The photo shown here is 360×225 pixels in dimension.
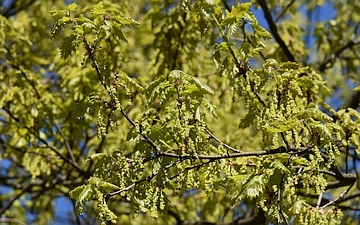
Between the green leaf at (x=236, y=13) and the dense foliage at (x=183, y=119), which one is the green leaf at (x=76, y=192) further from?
the green leaf at (x=236, y=13)

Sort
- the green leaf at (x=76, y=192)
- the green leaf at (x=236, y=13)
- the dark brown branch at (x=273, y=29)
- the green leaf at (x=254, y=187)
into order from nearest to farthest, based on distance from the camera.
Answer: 1. the green leaf at (x=254, y=187)
2. the green leaf at (x=76, y=192)
3. the green leaf at (x=236, y=13)
4. the dark brown branch at (x=273, y=29)

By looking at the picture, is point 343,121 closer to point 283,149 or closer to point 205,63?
point 283,149

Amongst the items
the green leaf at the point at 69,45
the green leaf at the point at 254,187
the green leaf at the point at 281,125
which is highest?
the green leaf at the point at 69,45

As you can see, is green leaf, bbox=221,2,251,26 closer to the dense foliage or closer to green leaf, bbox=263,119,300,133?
the dense foliage

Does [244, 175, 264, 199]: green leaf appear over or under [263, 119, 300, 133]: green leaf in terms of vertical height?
under

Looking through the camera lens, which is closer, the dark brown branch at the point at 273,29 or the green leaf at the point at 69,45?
the green leaf at the point at 69,45

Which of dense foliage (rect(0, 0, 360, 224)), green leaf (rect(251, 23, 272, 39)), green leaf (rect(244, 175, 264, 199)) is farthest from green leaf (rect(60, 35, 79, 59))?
green leaf (rect(244, 175, 264, 199))

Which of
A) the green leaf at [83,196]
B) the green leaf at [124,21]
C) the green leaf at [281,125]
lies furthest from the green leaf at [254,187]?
the green leaf at [124,21]

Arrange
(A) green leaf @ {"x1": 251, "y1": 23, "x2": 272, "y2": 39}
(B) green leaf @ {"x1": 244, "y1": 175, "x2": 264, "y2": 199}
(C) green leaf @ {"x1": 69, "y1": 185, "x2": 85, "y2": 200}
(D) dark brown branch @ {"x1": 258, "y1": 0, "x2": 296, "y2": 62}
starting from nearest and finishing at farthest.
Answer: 1. (B) green leaf @ {"x1": 244, "y1": 175, "x2": 264, "y2": 199}
2. (C) green leaf @ {"x1": 69, "y1": 185, "x2": 85, "y2": 200}
3. (A) green leaf @ {"x1": 251, "y1": 23, "x2": 272, "y2": 39}
4. (D) dark brown branch @ {"x1": 258, "y1": 0, "x2": 296, "y2": 62}

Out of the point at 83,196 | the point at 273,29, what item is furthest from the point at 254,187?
the point at 273,29

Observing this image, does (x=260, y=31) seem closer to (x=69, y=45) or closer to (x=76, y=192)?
(x=69, y=45)

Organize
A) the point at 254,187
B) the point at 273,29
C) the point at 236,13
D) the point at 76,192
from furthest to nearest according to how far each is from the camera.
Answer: the point at 273,29 < the point at 236,13 < the point at 76,192 < the point at 254,187

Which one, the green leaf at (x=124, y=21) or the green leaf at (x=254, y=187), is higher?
the green leaf at (x=124, y=21)

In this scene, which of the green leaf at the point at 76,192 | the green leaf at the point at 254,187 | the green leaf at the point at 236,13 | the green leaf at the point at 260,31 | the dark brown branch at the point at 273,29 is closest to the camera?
the green leaf at the point at 254,187
